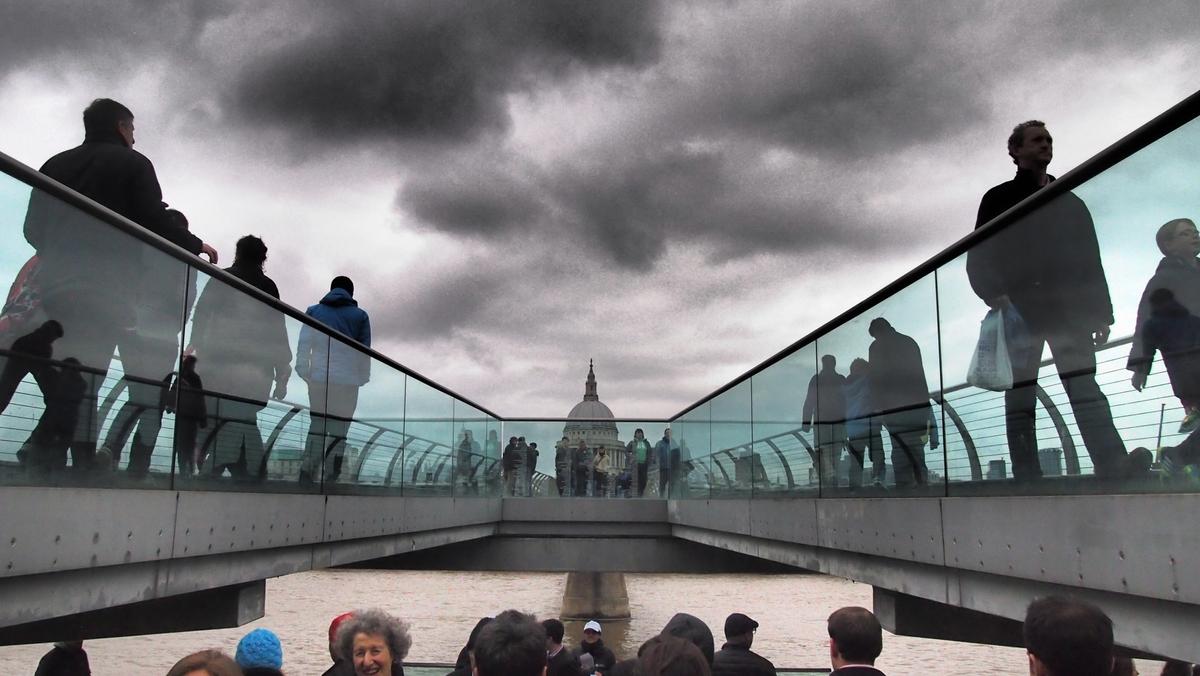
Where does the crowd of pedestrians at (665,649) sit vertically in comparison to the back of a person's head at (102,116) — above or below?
below

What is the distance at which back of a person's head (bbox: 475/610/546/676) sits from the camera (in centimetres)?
312

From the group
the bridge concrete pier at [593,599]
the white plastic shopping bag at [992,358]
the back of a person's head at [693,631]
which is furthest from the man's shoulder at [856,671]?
the bridge concrete pier at [593,599]

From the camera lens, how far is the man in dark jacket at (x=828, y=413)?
7402 millimetres

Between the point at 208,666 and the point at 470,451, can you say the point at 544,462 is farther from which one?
the point at 208,666

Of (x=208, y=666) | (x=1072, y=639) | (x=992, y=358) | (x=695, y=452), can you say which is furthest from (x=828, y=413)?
(x=695, y=452)

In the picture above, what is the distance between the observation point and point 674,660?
10.5ft

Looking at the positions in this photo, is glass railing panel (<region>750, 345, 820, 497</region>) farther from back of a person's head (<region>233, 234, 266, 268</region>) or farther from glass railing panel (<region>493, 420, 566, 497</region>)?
glass railing panel (<region>493, 420, 566, 497</region>)

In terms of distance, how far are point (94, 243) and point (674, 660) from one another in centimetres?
308

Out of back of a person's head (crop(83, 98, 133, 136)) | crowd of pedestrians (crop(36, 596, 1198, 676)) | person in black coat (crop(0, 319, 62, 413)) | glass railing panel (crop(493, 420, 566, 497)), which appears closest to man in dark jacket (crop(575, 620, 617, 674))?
crowd of pedestrians (crop(36, 596, 1198, 676))

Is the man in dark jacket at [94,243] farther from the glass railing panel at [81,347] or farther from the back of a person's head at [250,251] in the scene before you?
the back of a person's head at [250,251]

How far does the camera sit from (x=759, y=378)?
32.7 ft

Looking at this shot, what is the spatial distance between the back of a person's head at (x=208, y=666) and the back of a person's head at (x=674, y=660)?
4.11 feet

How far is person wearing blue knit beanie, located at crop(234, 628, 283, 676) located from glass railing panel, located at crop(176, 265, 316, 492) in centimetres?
134

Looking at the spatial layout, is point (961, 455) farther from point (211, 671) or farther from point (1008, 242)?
point (211, 671)
